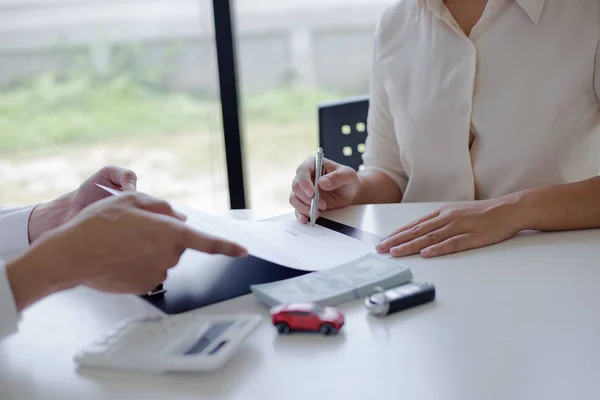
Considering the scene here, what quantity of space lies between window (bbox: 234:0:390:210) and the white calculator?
1.71m

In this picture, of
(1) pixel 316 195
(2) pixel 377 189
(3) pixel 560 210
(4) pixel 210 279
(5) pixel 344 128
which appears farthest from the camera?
(5) pixel 344 128

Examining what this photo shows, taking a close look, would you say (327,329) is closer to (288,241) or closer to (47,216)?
(288,241)

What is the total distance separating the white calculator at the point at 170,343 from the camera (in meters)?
0.67

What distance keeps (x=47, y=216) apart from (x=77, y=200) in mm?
54

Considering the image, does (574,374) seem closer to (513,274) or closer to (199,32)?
(513,274)

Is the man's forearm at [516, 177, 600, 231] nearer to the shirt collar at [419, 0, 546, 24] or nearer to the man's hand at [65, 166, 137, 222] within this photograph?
the shirt collar at [419, 0, 546, 24]

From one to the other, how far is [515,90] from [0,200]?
2.44m

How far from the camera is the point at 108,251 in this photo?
2.43 ft

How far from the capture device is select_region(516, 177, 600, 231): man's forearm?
104 centimetres

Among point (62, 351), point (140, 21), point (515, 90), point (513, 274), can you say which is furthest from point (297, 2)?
point (62, 351)

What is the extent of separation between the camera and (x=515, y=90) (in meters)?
1.30

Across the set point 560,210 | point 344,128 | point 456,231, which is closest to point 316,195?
point 456,231

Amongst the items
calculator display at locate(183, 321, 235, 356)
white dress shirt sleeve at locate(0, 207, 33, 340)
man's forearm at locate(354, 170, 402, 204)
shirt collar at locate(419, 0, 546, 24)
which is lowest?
man's forearm at locate(354, 170, 402, 204)

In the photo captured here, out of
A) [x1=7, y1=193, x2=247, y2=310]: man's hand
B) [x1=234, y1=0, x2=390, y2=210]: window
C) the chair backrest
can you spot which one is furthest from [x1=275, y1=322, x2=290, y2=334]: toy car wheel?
[x1=234, y1=0, x2=390, y2=210]: window
